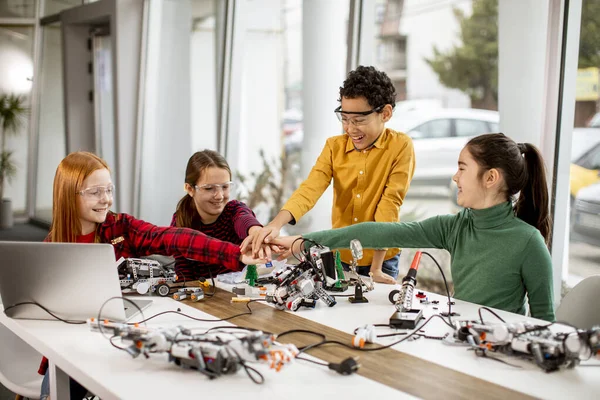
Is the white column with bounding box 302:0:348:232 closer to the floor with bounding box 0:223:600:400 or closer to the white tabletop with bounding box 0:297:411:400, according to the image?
the floor with bounding box 0:223:600:400

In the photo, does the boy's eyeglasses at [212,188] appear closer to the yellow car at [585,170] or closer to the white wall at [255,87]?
the yellow car at [585,170]

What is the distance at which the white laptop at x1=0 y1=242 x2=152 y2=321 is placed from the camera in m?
1.82

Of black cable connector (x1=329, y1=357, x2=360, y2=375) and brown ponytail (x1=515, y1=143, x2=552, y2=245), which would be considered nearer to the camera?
black cable connector (x1=329, y1=357, x2=360, y2=375)

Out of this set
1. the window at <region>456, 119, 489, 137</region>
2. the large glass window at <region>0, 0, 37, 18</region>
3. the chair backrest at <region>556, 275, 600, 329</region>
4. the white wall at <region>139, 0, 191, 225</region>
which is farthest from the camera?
the large glass window at <region>0, 0, 37, 18</region>

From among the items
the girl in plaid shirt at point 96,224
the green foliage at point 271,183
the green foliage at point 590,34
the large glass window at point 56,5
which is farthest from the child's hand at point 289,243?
the large glass window at point 56,5

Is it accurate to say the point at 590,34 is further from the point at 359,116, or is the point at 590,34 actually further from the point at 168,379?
the point at 168,379

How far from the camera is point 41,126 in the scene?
8359mm

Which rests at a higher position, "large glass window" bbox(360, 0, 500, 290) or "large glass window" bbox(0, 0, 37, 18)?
"large glass window" bbox(0, 0, 37, 18)

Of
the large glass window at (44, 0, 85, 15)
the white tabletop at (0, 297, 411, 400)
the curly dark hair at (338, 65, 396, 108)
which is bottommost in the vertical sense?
the white tabletop at (0, 297, 411, 400)

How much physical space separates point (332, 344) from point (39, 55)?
25.7ft

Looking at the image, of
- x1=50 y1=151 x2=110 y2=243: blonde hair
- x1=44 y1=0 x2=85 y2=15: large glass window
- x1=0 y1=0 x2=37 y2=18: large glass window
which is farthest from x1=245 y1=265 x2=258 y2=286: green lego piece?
x1=0 y1=0 x2=37 y2=18: large glass window

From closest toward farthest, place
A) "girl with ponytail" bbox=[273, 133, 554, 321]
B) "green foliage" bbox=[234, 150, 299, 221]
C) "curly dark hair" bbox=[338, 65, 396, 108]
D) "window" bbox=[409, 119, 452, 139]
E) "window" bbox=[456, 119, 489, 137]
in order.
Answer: "girl with ponytail" bbox=[273, 133, 554, 321]
"curly dark hair" bbox=[338, 65, 396, 108]
"window" bbox=[456, 119, 489, 137]
"window" bbox=[409, 119, 452, 139]
"green foliage" bbox=[234, 150, 299, 221]

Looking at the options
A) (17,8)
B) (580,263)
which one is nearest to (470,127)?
(580,263)

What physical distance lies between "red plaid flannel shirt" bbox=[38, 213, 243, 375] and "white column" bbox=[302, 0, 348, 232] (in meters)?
2.47
